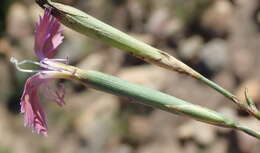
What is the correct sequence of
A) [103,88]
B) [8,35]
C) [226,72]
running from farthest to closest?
[8,35] < [226,72] < [103,88]

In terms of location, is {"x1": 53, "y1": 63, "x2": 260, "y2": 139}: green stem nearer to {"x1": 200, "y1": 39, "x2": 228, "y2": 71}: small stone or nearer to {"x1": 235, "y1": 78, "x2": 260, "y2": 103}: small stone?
{"x1": 235, "y1": 78, "x2": 260, "y2": 103}: small stone

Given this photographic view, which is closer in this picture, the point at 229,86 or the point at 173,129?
the point at 229,86

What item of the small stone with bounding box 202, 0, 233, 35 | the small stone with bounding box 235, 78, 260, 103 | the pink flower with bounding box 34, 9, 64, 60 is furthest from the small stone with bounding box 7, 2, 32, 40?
the pink flower with bounding box 34, 9, 64, 60

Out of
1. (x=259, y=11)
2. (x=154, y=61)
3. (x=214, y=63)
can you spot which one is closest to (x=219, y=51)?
(x=214, y=63)

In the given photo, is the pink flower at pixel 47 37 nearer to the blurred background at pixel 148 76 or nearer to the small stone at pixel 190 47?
the blurred background at pixel 148 76

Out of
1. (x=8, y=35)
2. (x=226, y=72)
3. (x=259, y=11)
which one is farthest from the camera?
(x=8, y=35)

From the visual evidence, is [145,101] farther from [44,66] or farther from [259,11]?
[259,11]

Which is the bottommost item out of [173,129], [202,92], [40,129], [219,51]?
[40,129]

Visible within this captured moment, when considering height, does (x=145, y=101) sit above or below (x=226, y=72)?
below

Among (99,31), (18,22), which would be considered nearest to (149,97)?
(99,31)
